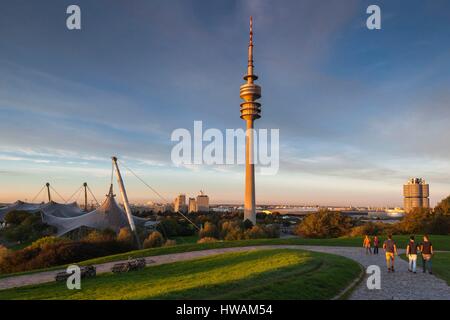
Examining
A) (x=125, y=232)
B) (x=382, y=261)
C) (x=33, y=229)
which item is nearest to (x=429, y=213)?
(x=382, y=261)

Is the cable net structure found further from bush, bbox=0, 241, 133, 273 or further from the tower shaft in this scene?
the tower shaft

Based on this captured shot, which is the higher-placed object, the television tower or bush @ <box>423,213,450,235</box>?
the television tower

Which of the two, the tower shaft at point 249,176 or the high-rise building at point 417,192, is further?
the high-rise building at point 417,192

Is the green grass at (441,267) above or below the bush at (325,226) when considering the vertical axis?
above

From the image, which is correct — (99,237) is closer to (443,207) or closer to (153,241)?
(153,241)

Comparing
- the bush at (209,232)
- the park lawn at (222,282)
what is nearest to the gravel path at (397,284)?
the park lawn at (222,282)

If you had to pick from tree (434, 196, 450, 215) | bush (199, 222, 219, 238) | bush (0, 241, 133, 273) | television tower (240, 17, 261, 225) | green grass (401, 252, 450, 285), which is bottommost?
bush (199, 222, 219, 238)

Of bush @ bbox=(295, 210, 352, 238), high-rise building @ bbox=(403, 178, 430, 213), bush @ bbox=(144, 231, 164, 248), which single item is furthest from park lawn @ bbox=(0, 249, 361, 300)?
high-rise building @ bbox=(403, 178, 430, 213)

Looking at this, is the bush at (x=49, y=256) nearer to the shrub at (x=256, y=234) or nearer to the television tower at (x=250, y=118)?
the shrub at (x=256, y=234)
